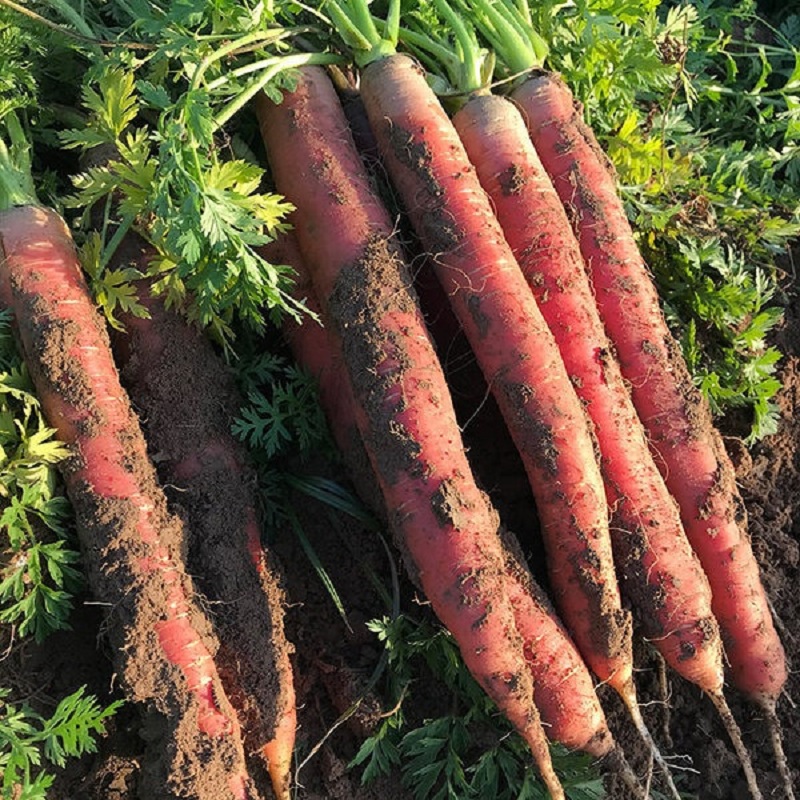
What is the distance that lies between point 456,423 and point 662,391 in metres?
0.66

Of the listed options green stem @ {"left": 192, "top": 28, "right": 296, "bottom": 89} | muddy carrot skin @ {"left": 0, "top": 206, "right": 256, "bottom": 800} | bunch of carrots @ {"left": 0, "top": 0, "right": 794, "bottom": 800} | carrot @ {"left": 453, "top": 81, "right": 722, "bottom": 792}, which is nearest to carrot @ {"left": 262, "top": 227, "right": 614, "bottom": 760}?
bunch of carrots @ {"left": 0, "top": 0, "right": 794, "bottom": 800}

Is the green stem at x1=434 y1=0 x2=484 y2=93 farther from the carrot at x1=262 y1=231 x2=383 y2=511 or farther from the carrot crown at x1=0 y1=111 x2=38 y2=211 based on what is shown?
the carrot crown at x1=0 y1=111 x2=38 y2=211

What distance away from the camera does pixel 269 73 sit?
2.62 m

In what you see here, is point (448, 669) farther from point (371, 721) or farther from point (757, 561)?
point (757, 561)

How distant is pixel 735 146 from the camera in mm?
3408

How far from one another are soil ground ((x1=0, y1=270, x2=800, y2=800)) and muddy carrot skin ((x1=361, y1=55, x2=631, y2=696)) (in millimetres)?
200

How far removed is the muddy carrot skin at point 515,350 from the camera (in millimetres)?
2523

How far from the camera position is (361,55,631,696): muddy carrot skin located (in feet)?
8.28

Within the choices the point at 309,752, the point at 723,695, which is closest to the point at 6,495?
the point at 309,752

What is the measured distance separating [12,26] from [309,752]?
235 cm

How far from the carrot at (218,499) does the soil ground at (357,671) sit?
0.14 meters

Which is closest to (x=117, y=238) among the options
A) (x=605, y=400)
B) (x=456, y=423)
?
(x=456, y=423)

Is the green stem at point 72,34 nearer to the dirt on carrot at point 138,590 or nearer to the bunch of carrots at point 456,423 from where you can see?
the bunch of carrots at point 456,423

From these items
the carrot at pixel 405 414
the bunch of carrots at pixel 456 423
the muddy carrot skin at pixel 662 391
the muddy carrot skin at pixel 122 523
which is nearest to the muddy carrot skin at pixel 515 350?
the bunch of carrots at pixel 456 423
